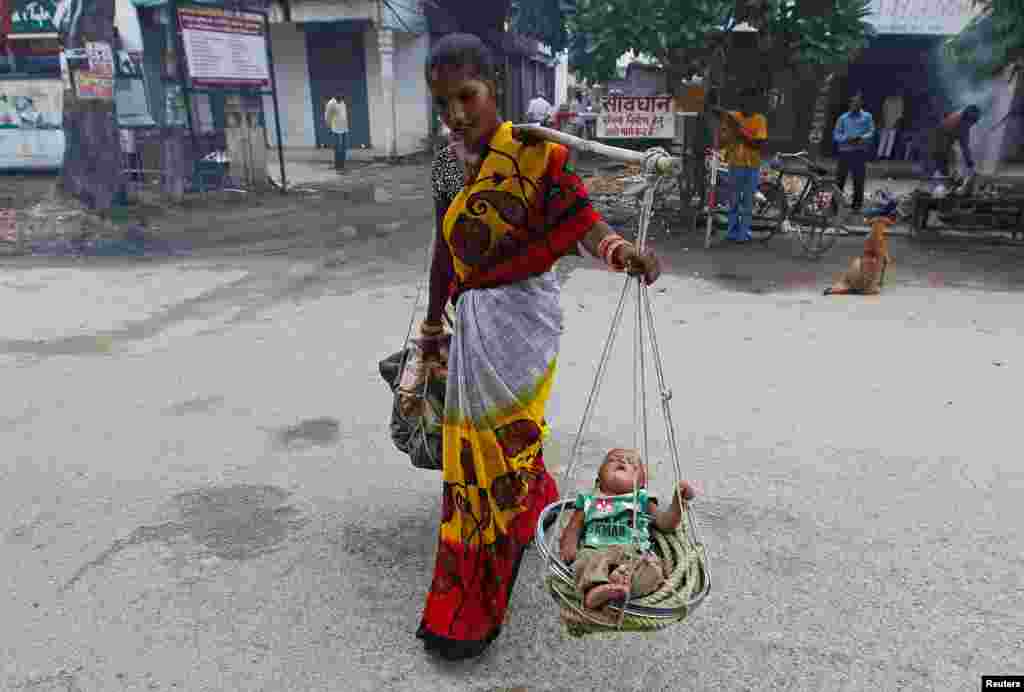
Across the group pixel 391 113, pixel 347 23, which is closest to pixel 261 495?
pixel 391 113

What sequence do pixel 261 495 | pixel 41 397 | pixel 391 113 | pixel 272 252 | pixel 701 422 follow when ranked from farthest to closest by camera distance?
pixel 391 113
pixel 272 252
pixel 41 397
pixel 701 422
pixel 261 495

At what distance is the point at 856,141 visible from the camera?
9898mm

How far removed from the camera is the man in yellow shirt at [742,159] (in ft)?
24.5

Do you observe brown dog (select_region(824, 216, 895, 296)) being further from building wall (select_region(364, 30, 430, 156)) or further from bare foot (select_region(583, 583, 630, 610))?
building wall (select_region(364, 30, 430, 156))

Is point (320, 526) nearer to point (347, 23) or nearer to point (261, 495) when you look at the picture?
point (261, 495)

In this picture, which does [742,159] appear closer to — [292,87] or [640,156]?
[640,156]

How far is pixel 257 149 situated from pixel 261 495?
990cm

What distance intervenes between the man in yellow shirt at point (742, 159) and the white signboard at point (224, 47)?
7349mm

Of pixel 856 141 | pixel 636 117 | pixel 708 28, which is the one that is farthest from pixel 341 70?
pixel 856 141

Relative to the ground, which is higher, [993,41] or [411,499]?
[993,41]

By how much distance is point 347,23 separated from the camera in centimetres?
1655

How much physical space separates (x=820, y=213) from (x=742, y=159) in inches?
44.1

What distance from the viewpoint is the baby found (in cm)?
186

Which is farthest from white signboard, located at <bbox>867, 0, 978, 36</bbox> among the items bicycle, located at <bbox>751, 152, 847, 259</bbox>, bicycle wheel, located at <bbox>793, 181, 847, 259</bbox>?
bicycle wheel, located at <bbox>793, 181, 847, 259</bbox>
